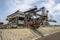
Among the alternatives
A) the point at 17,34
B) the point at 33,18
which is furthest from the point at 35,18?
the point at 17,34

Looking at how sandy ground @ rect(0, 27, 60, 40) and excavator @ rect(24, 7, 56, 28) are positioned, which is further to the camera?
excavator @ rect(24, 7, 56, 28)

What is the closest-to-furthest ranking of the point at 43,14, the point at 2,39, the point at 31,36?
the point at 2,39, the point at 31,36, the point at 43,14

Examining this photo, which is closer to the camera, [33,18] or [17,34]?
[17,34]

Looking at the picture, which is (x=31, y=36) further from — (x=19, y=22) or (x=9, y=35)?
(x=19, y=22)

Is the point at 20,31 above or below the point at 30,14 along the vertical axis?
below

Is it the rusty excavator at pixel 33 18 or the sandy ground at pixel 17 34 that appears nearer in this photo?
the sandy ground at pixel 17 34

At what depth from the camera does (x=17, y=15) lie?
46062 millimetres

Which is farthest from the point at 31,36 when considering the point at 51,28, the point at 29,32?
the point at 51,28

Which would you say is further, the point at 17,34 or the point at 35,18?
the point at 35,18

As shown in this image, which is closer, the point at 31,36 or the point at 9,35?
the point at 9,35

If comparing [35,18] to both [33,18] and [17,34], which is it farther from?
[17,34]

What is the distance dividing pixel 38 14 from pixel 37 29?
593cm

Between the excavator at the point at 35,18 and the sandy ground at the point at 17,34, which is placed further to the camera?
the excavator at the point at 35,18

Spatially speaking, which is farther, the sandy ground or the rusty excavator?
the rusty excavator
